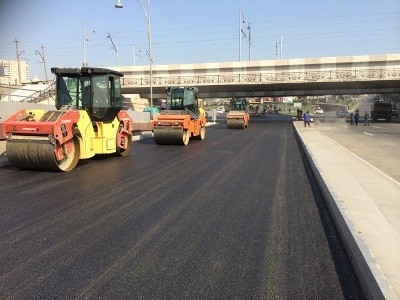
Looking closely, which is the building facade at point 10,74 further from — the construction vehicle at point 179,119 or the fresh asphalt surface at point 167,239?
the fresh asphalt surface at point 167,239

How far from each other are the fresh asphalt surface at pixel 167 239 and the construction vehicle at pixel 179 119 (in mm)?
7588

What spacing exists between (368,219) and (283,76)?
138 feet

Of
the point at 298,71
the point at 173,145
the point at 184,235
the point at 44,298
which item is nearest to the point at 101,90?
the point at 173,145

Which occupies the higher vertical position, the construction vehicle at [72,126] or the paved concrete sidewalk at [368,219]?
the construction vehicle at [72,126]

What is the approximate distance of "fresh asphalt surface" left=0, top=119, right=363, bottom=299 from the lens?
362 centimetres

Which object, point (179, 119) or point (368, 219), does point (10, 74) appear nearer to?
point (179, 119)

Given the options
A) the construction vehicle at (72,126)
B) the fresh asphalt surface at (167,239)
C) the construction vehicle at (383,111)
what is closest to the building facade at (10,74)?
the construction vehicle at (72,126)

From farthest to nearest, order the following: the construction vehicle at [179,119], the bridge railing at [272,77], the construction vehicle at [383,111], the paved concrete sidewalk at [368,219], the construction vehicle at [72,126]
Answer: the construction vehicle at [383,111] → the bridge railing at [272,77] → the construction vehicle at [179,119] → the construction vehicle at [72,126] → the paved concrete sidewalk at [368,219]

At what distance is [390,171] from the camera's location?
10.2 m

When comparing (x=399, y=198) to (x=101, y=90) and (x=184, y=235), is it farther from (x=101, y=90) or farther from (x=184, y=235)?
(x=101, y=90)

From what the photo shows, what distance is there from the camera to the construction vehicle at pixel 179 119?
16422 mm

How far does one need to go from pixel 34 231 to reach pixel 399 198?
6384 millimetres

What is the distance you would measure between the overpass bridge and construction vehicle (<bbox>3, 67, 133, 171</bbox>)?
35731mm

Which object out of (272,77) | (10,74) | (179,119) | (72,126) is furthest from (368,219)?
(10,74)
